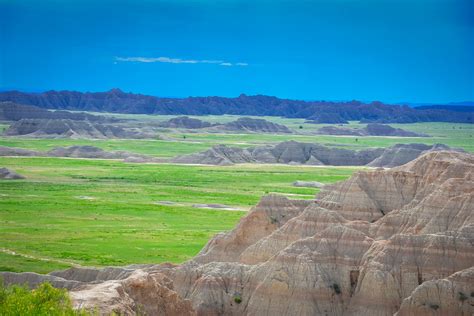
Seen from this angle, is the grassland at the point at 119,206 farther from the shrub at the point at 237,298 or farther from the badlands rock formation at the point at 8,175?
the shrub at the point at 237,298

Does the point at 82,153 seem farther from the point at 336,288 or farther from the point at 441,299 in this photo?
the point at 441,299

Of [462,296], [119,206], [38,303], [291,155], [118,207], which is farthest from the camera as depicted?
[291,155]

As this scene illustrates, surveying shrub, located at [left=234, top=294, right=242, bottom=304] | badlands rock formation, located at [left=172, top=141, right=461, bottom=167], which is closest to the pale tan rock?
shrub, located at [left=234, top=294, right=242, bottom=304]

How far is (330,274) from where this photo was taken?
42500 mm

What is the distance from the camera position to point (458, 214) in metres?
45.4

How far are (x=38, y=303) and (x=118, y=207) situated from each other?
65788mm

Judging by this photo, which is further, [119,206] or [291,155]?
[291,155]

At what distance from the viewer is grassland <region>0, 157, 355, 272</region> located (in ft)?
223

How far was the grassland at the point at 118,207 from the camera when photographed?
6794 cm

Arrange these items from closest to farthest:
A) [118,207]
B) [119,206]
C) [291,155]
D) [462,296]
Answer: [462,296] < [118,207] < [119,206] < [291,155]

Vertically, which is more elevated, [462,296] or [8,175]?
[8,175]

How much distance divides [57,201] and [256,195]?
22352 mm

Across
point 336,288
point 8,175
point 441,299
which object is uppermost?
point 8,175

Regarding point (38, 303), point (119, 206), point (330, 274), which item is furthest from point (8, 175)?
point (38, 303)
